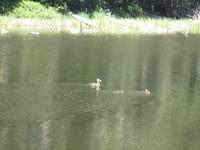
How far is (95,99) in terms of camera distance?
2225 cm

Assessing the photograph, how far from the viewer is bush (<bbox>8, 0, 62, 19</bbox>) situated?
171 ft

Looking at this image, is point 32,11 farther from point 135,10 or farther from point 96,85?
point 96,85

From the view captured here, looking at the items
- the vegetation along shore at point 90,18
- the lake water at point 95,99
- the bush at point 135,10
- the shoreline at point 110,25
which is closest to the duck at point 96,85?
the lake water at point 95,99

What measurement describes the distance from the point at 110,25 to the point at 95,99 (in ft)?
109

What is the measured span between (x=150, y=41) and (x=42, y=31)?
8903 millimetres

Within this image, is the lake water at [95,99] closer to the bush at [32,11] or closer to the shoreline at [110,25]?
the shoreline at [110,25]

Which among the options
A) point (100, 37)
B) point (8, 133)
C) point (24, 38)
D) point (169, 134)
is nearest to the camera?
point (8, 133)

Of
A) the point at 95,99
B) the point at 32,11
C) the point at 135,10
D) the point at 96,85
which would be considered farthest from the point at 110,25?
the point at 95,99

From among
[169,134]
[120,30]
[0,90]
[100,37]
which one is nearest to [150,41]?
[100,37]

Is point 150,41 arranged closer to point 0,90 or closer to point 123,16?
point 123,16

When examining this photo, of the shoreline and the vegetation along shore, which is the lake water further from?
the vegetation along shore

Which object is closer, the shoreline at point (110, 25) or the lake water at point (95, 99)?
the lake water at point (95, 99)

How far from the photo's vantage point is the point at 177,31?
57.0m

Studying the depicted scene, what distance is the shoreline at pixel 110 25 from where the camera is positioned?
49.8 meters
